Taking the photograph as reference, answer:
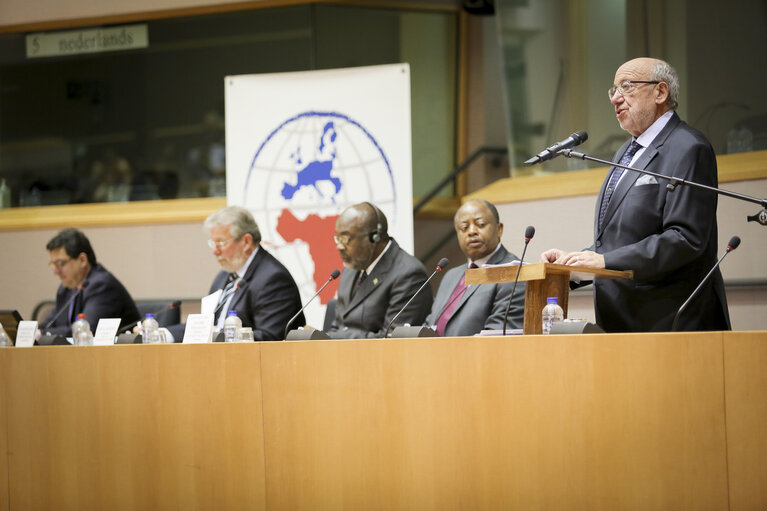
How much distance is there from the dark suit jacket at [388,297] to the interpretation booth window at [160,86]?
90.5 inches

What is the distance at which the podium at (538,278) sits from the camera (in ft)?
9.19

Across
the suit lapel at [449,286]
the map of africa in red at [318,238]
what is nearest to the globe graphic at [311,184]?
the map of africa in red at [318,238]

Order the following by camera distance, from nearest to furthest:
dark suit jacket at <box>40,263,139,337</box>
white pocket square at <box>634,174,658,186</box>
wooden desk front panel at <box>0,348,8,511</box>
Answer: white pocket square at <box>634,174,658,186</box> → wooden desk front panel at <box>0,348,8,511</box> → dark suit jacket at <box>40,263,139,337</box>

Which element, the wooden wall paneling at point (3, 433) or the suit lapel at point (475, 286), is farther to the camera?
the suit lapel at point (475, 286)

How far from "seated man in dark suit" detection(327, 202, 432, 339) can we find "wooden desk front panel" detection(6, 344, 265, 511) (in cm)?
140

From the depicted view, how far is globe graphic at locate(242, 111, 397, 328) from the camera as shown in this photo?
5.52 m

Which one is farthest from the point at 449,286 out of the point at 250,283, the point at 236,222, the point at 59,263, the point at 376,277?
the point at 59,263

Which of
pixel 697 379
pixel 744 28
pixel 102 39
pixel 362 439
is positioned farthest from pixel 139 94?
pixel 697 379

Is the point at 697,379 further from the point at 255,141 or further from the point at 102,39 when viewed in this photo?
the point at 102,39

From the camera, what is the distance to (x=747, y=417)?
7.20ft

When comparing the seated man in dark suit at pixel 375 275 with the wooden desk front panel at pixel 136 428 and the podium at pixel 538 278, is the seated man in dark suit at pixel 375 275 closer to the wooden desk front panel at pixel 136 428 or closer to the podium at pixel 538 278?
the podium at pixel 538 278

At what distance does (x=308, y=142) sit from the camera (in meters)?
5.66

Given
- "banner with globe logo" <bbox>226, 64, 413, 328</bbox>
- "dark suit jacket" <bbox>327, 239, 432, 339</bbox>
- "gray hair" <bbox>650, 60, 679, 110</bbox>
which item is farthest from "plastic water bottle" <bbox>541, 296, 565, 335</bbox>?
"banner with globe logo" <bbox>226, 64, 413, 328</bbox>

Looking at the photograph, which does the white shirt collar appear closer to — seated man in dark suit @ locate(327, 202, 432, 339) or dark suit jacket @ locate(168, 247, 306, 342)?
dark suit jacket @ locate(168, 247, 306, 342)
